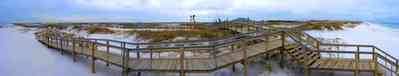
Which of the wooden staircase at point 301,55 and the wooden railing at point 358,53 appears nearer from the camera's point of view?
the wooden railing at point 358,53

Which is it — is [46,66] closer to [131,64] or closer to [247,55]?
[131,64]

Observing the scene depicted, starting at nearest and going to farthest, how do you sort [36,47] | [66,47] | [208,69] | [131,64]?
[208,69], [131,64], [66,47], [36,47]

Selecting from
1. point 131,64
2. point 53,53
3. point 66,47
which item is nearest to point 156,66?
point 131,64

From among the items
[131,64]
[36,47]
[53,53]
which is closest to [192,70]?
[131,64]

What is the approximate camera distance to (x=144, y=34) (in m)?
32.0

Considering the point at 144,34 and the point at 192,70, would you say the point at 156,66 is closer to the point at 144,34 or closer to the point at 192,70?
the point at 192,70

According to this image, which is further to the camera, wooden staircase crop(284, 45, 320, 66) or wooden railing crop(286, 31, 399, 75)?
wooden staircase crop(284, 45, 320, 66)

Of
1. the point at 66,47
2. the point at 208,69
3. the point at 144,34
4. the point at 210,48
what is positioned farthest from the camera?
the point at 144,34

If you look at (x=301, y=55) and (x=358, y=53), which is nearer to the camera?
(x=358, y=53)

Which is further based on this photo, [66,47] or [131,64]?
[66,47]

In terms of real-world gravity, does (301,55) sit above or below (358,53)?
below

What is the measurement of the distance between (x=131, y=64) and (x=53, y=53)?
978 centimetres

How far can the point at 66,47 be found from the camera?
23.8 meters

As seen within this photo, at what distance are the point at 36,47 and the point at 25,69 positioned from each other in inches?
317
